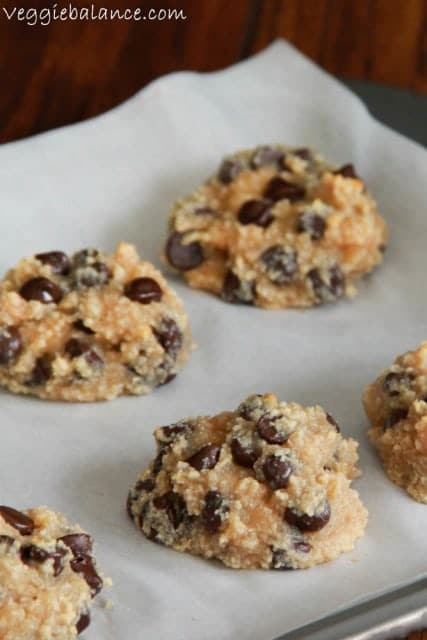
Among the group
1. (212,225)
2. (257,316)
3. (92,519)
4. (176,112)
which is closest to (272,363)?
(257,316)

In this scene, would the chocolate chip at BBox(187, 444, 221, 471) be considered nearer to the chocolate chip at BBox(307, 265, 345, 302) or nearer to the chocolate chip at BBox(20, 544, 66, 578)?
the chocolate chip at BBox(20, 544, 66, 578)

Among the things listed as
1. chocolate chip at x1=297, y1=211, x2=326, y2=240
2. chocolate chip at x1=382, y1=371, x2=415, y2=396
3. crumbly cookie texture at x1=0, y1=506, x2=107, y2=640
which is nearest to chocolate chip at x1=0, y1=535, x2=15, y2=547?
crumbly cookie texture at x1=0, y1=506, x2=107, y2=640

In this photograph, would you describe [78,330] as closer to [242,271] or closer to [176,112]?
[242,271]

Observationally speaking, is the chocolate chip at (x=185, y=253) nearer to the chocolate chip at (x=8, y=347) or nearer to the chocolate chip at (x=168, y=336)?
the chocolate chip at (x=168, y=336)

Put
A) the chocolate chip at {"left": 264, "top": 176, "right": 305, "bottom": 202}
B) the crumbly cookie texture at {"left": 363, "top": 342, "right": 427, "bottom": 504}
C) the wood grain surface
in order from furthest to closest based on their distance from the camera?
the wood grain surface → the chocolate chip at {"left": 264, "top": 176, "right": 305, "bottom": 202} → the crumbly cookie texture at {"left": 363, "top": 342, "right": 427, "bottom": 504}

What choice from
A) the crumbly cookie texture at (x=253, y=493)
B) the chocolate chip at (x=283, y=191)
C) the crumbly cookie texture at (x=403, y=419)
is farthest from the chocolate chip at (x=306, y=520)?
the chocolate chip at (x=283, y=191)

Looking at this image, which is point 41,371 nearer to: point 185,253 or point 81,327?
point 81,327
